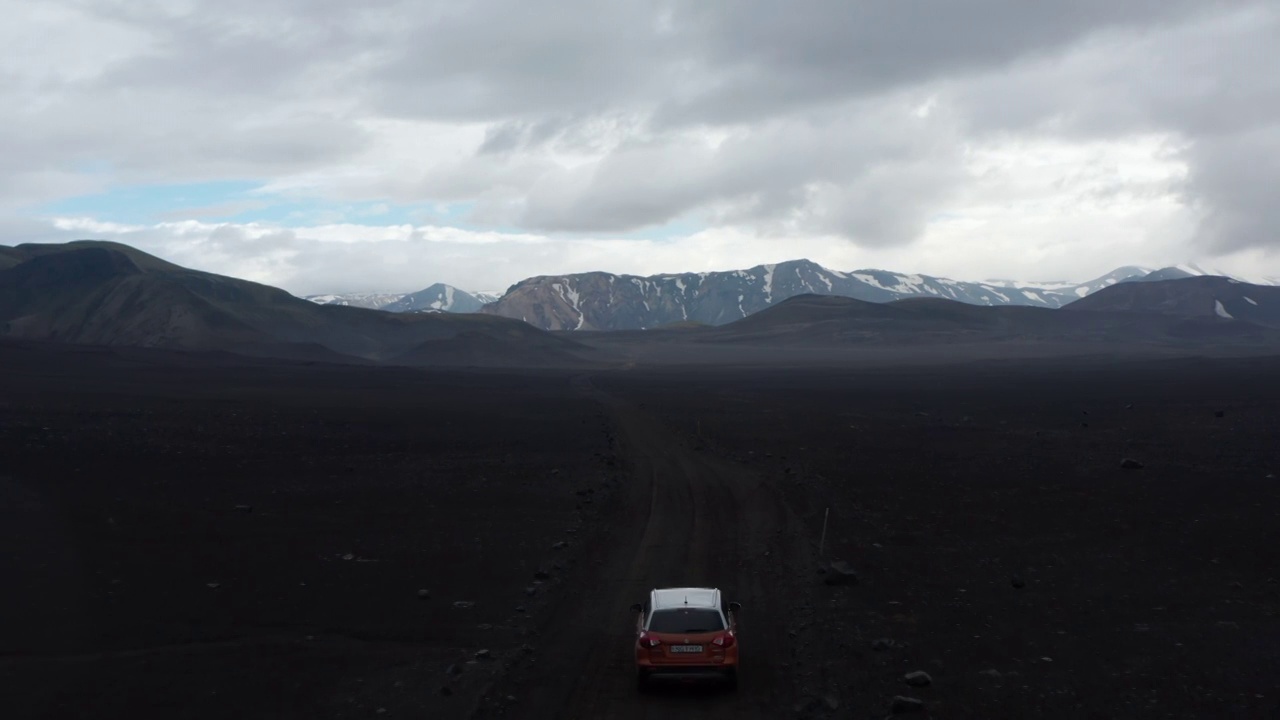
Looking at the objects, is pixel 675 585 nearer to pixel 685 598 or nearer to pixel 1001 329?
pixel 685 598

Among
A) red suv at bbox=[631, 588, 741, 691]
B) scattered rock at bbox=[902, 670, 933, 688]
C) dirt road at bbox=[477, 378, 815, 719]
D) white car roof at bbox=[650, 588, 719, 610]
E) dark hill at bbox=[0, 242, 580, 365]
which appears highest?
dark hill at bbox=[0, 242, 580, 365]

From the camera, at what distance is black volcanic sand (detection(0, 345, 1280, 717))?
12250 millimetres

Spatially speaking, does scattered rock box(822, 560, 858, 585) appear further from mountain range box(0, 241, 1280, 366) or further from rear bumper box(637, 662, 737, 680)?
mountain range box(0, 241, 1280, 366)

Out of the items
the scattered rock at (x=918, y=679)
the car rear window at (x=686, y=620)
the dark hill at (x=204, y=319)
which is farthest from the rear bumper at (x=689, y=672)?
the dark hill at (x=204, y=319)

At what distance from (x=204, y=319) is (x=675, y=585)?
374ft

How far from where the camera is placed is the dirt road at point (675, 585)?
11727mm

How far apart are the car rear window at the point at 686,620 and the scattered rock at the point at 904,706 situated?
6.55 ft

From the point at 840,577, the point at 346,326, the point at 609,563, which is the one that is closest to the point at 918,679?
the point at 840,577

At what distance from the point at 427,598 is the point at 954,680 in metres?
8.07

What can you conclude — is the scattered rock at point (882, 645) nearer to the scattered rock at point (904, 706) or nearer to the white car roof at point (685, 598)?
the scattered rock at point (904, 706)

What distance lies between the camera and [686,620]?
12.1 metres

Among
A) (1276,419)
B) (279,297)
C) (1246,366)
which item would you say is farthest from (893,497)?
(279,297)

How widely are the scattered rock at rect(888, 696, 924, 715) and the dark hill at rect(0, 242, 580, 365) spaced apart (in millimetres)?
109914

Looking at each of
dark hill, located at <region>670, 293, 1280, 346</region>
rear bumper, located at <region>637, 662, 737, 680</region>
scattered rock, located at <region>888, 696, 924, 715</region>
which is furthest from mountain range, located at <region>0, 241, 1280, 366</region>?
scattered rock, located at <region>888, 696, 924, 715</region>
